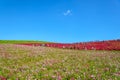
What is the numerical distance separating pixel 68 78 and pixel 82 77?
2.89ft

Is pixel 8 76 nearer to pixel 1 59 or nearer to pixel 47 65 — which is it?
pixel 47 65

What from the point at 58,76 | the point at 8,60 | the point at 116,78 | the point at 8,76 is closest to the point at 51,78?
the point at 58,76

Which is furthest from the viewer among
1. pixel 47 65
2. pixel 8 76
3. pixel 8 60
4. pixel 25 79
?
pixel 8 60

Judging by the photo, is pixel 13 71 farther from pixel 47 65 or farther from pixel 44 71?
pixel 47 65

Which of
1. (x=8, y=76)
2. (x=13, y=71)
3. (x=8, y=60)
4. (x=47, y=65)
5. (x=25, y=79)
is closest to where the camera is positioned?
(x=25, y=79)

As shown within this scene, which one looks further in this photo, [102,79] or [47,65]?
[47,65]

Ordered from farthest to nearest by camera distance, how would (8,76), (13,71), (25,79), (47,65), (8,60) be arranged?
(8,60), (47,65), (13,71), (8,76), (25,79)

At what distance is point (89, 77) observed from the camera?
14.5m

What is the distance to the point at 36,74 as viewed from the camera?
15.0 metres

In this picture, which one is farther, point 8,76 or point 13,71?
point 13,71

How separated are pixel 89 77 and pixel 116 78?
Result: 5.07 ft

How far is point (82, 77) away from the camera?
14.6m

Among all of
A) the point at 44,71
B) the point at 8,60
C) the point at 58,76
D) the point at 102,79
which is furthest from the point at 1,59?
the point at 102,79

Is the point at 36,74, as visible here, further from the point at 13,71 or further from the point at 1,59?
the point at 1,59
